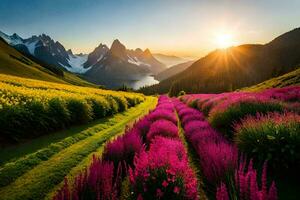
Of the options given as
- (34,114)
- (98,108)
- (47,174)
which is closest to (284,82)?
(98,108)

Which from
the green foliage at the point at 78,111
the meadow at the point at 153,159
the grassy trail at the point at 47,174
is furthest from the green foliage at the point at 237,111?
the green foliage at the point at 78,111

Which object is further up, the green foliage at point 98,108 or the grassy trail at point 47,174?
the green foliage at point 98,108

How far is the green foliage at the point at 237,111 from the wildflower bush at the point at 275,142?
4224 mm

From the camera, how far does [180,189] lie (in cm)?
552

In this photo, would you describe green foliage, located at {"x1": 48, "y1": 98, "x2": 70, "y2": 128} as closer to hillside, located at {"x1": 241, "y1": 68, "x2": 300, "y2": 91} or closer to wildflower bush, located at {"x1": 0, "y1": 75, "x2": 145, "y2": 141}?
wildflower bush, located at {"x1": 0, "y1": 75, "x2": 145, "y2": 141}

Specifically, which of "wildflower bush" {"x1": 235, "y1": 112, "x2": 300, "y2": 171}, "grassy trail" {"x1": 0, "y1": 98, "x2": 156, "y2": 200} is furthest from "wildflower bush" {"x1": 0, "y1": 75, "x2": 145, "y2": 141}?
"wildflower bush" {"x1": 235, "y1": 112, "x2": 300, "y2": 171}

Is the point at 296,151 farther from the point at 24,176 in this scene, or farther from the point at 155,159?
the point at 24,176

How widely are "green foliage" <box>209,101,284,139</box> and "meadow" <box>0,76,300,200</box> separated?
0.15 ft

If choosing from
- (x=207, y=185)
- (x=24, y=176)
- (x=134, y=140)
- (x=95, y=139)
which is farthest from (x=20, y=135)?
(x=207, y=185)

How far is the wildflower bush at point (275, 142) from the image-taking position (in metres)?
7.20

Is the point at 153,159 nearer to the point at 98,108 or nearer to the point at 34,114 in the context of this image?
the point at 34,114

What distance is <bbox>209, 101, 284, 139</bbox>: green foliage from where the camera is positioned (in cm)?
1297

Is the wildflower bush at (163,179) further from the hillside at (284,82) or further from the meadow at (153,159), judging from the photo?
the hillside at (284,82)

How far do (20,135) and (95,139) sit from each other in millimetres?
3746
